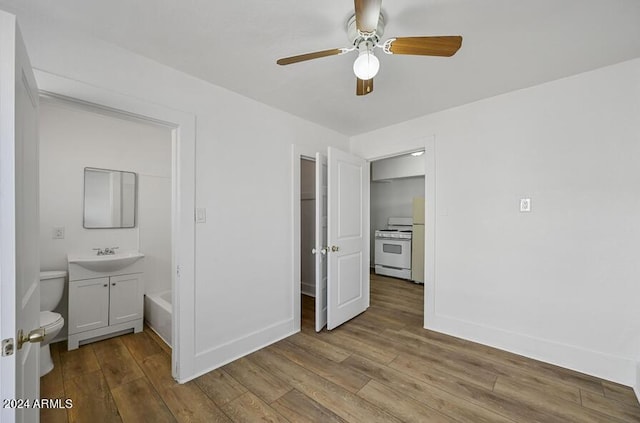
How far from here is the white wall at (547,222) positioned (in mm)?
1891

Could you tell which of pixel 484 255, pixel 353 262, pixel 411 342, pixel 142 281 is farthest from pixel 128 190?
pixel 484 255

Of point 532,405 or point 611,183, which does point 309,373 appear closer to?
point 532,405

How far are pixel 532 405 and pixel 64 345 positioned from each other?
387 centimetres

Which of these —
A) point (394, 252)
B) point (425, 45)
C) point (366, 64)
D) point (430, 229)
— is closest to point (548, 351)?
point (430, 229)

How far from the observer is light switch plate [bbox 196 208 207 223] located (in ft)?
6.68

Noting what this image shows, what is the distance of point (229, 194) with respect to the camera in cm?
223

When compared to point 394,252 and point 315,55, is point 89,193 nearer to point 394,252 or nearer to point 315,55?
point 315,55

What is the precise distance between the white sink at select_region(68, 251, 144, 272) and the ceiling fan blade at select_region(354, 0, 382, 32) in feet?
9.34

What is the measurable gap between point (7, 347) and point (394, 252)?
4.93 meters

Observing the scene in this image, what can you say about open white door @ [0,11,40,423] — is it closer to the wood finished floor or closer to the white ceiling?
the white ceiling

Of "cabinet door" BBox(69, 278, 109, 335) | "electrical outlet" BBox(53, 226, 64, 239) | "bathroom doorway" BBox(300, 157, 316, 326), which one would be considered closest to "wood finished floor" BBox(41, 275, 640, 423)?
"cabinet door" BBox(69, 278, 109, 335)

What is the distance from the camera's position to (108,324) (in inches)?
101

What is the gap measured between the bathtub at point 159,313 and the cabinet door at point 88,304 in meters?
0.38

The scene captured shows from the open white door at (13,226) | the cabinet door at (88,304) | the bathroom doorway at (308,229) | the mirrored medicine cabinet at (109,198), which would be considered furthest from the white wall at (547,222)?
the mirrored medicine cabinet at (109,198)
